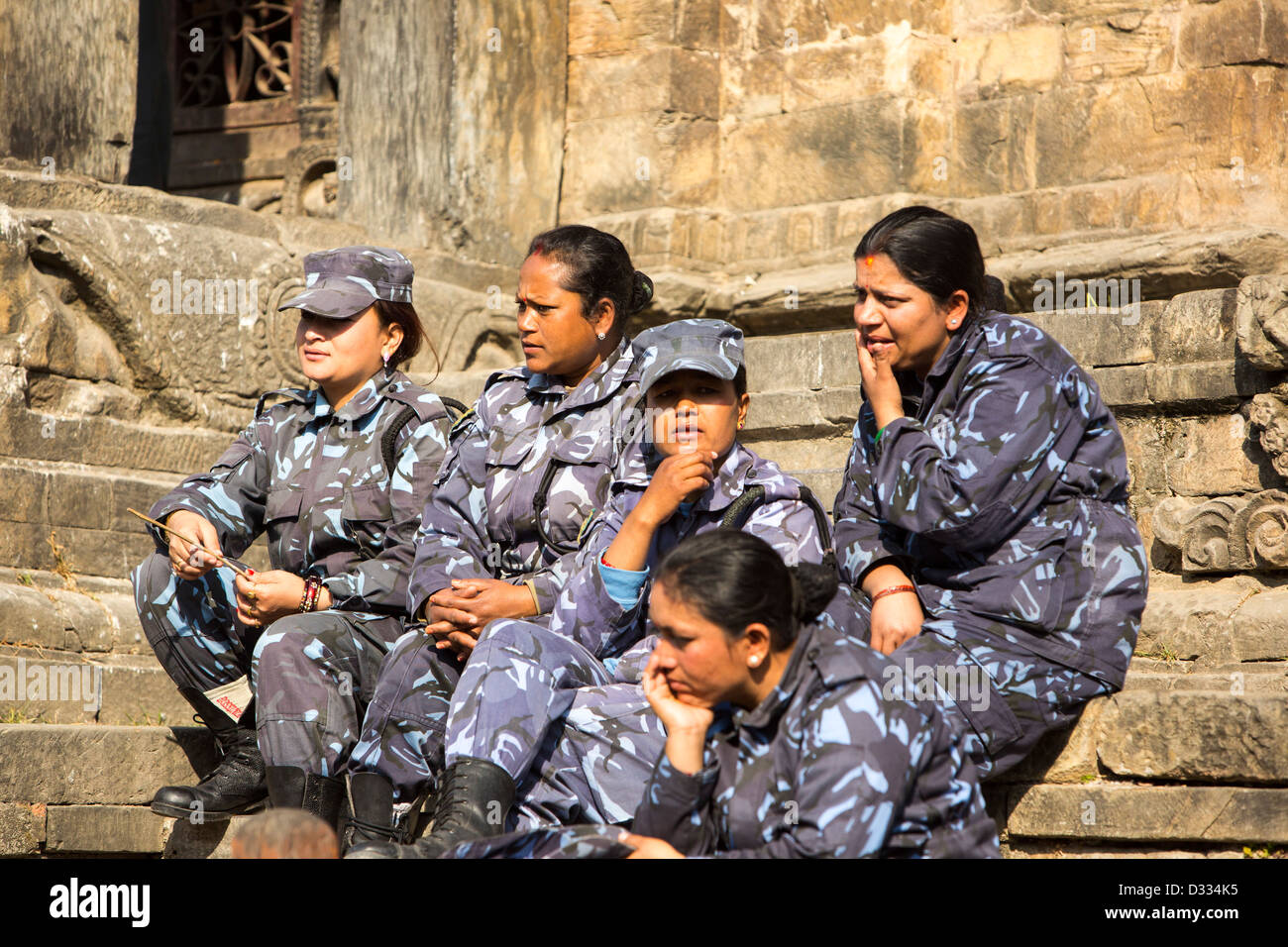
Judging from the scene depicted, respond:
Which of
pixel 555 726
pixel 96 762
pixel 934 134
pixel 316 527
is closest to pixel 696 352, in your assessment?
pixel 555 726

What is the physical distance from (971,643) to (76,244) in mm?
4027

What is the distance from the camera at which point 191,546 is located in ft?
13.9

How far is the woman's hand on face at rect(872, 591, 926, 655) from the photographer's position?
3.46m

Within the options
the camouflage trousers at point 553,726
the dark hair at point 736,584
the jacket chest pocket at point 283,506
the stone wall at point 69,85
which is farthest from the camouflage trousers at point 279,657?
the stone wall at point 69,85

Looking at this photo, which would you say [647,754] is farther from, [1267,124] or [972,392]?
[1267,124]

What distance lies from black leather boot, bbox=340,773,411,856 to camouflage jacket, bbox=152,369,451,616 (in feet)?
1.96

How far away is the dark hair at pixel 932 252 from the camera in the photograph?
3693mm

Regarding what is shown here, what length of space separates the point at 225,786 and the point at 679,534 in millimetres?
1375

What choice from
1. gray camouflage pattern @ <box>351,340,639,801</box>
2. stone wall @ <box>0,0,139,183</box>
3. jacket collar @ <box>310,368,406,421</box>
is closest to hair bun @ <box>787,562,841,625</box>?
gray camouflage pattern @ <box>351,340,639,801</box>

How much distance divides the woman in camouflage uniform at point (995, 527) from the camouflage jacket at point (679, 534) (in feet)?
0.55

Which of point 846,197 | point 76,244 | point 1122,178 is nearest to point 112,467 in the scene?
point 76,244

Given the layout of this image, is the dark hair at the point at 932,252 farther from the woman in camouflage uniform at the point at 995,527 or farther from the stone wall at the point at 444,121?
the stone wall at the point at 444,121

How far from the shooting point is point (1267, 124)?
592 cm

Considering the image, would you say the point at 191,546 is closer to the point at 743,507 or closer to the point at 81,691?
the point at 81,691
